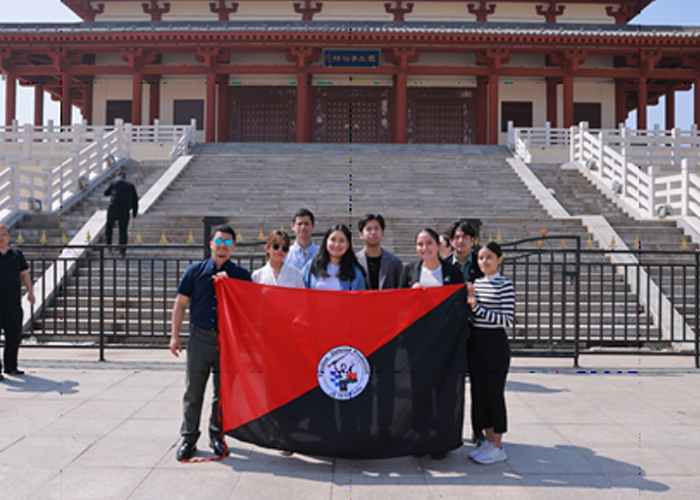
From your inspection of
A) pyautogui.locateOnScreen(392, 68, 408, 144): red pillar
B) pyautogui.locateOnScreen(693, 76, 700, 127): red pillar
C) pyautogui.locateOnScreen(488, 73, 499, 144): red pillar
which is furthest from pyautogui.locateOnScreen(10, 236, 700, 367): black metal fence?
pyautogui.locateOnScreen(693, 76, 700, 127): red pillar

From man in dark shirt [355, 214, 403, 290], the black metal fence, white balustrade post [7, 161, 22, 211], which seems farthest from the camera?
white balustrade post [7, 161, 22, 211]

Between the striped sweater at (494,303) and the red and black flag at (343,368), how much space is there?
4.5 inches

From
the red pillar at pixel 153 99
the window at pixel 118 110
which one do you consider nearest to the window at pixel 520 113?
the red pillar at pixel 153 99

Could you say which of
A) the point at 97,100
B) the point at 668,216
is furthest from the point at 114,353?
the point at 97,100

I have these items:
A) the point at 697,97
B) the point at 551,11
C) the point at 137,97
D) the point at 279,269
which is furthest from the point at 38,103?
the point at 697,97

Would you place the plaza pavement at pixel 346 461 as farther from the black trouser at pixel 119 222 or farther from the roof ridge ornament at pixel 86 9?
the roof ridge ornament at pixel 86 9

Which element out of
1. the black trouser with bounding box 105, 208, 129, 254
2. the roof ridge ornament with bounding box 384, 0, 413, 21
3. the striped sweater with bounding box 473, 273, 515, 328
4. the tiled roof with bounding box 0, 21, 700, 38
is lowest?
the striped sweater with bounding box 473, 273, 515, 328

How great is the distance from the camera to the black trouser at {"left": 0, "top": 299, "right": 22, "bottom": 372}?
5.75 meters

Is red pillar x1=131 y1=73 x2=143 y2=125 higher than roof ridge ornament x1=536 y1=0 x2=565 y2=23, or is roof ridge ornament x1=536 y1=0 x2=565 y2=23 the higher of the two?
roof ridge ornament x1=536 y1=0 x2=565 y2=23

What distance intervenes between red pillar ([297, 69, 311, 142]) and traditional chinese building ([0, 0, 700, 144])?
42mm

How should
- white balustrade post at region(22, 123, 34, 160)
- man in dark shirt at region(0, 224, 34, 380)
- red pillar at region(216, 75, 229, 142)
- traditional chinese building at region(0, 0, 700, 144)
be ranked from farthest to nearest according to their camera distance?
red pillar at region(216, 75, 229, 142) < traditional chinese building at region(0, 0, 700, 144) < white balustrade post at region(22, 123, 34, 160) < man in dark shirt at region(0, 224, 34, 380)

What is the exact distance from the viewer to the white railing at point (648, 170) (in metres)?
11.6

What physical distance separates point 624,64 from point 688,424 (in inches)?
930

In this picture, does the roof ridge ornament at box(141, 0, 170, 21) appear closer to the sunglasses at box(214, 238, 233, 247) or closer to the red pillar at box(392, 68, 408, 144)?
the red pillar at box(392, 68, 408, 144)
